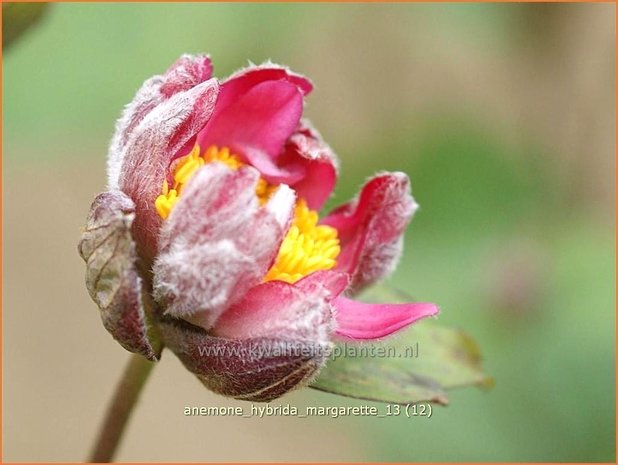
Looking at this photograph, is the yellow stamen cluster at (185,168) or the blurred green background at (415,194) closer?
the yellow stamen cluster at (185,168)

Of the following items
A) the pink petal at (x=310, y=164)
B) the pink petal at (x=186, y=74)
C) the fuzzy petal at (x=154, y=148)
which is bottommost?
the pink petal at (x=310, y=164)

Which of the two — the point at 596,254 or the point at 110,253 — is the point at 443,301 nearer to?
the point at 596,254

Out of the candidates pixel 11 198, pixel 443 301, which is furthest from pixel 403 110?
pixel 11 198

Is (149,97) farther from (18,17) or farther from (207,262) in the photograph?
(18,17)

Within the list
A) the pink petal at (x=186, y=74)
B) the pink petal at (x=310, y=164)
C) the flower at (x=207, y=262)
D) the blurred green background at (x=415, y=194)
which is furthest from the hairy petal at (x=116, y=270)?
the blurred green background at (x=415, y=194)

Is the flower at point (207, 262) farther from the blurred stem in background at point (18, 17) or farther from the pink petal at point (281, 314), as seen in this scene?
the blurred stem in background at point (18, 17)

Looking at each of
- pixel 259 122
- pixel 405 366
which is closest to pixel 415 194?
pixel 405 366

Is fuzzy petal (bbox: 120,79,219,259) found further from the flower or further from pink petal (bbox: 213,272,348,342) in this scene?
pink petal (bbox: 213,272,348,342)
